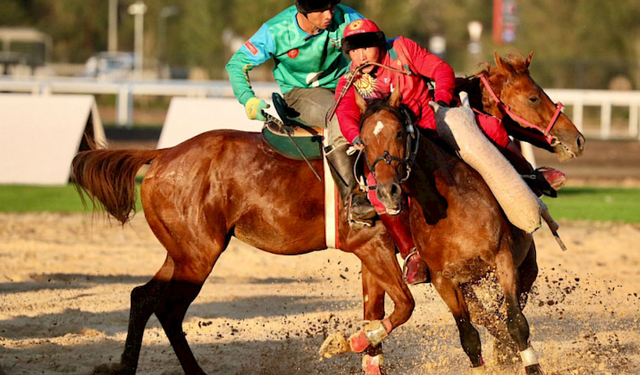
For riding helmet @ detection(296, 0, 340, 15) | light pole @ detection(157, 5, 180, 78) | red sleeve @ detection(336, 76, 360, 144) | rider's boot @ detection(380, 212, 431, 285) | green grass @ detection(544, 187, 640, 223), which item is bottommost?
light pole @ detection(157, 5, 180, 78)

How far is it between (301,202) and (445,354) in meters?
1.49

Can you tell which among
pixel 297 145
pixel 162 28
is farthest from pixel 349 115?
pixel 162 28

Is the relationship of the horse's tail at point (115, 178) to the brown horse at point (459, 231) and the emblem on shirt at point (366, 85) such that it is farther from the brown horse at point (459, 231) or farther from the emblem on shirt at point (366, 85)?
the brown horse at point (459, 231)

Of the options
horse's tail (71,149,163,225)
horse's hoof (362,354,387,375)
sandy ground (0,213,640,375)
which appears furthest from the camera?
horse's tail (71,149,163,225)

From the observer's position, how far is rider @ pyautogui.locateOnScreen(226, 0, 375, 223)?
573cm

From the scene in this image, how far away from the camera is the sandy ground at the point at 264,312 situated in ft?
19.9

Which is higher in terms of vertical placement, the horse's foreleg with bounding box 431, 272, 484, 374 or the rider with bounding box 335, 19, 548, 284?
the rider with bounding box 335, 19, 548, 284

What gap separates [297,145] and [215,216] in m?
0.67

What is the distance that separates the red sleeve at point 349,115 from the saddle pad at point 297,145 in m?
0.69

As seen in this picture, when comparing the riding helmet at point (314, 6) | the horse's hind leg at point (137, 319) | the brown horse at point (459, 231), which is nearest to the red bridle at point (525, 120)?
the brown horse at point (459, 231)

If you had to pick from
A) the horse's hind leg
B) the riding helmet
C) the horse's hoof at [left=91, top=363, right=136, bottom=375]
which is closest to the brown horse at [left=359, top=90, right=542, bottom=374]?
the riding helmet

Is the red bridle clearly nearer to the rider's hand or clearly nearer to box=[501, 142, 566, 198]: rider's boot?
box=[501, 142, 566, 198]: rider's boot

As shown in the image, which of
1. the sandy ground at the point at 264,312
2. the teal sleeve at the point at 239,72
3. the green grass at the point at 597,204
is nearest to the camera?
the teal sleeve at the point at 239,72

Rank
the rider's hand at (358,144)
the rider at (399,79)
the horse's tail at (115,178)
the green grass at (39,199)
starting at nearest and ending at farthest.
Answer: the rider's hand at (358,144)
the rider at (399,79)
the horse's tail at (115,178)
the green grass at (39,199)
